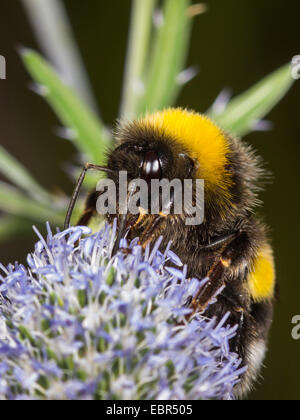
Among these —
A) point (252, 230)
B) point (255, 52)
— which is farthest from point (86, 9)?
point (252, 230)

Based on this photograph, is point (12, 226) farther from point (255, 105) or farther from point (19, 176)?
point (255, 105)

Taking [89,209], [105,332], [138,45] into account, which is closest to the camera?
[105,332]

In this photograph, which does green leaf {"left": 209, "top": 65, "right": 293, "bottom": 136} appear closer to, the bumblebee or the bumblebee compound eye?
the bumblebee

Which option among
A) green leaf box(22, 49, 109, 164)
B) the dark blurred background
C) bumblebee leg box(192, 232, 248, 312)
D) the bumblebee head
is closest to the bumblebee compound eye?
the bumblebee head

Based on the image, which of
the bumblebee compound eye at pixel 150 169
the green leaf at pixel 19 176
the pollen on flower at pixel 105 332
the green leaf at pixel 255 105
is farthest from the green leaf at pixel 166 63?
the pollen on flower at pixel 105 332

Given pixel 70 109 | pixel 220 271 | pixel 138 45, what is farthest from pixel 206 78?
pixel 220 271

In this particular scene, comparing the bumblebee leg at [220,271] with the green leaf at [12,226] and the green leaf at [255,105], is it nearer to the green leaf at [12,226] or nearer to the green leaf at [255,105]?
the green leaf at [255,105]
